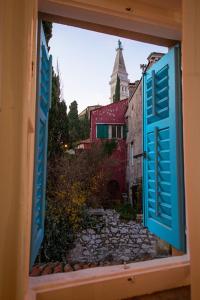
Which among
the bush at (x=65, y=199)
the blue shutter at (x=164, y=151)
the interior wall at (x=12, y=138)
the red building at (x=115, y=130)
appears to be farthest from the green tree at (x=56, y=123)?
the interior wall at (x=12, y=138)

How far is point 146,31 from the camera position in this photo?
56.1 inches

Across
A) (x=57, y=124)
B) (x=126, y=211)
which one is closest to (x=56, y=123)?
(x=57, y=124)

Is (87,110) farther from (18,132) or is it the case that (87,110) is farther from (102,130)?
(18,132)

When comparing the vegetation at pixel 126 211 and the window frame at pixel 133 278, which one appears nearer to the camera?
the window frame at pixel 133 278

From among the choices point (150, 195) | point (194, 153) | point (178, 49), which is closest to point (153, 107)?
point (178, 49)

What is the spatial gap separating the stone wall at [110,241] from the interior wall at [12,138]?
408cm

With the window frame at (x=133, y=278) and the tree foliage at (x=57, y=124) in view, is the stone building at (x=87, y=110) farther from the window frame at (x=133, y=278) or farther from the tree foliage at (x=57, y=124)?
the window frame at (x=133, y=278)

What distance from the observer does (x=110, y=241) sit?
5.50 metres

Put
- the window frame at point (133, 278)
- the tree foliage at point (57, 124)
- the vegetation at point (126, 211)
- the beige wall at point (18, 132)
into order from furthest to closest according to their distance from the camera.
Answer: the vegetation at point (126, 211) < the tree foliage at point (57, 124) < the window frame at point (133, 278) < the beige wall at point (18, 132)

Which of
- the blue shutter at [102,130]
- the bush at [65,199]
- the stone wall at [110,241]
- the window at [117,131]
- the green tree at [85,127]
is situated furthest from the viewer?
the window at [117,131]

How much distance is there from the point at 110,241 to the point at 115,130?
4.43m

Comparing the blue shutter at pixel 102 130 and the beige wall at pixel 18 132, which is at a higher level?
the blue shutter at pixel 102 130

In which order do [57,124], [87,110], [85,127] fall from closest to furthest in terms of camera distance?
1. [57,124]
2. [85,127]
3. [87,110]

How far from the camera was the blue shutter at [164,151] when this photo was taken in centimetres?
155
